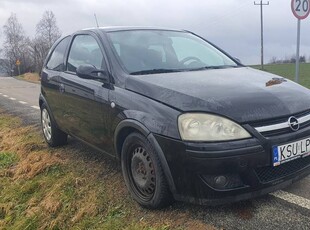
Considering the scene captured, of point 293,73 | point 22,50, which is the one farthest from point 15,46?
point 293,73

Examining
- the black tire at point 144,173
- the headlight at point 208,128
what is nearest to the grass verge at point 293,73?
the black tire at point 144,173

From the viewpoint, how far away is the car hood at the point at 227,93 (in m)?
3.00

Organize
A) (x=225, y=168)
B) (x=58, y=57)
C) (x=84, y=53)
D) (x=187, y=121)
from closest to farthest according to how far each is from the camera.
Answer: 1. (x=225, y=168)
2. (x=187, y=121)
3. (x=84, y=53)
4. (x=58, y=57)

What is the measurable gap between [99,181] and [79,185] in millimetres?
216

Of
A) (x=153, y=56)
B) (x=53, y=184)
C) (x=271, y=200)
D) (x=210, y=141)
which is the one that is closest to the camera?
(x=210, y=141)

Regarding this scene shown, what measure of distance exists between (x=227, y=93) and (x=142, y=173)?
102 centimetres

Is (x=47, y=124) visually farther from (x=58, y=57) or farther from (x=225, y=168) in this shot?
(x=225, y=168)

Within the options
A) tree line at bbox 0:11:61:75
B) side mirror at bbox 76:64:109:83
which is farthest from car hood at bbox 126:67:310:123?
tree line at bbox 0:11:61:75

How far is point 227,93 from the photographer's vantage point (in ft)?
10.4

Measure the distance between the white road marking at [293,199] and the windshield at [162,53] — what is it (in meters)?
1.46

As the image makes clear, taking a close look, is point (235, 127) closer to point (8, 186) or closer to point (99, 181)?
point (99, 181)

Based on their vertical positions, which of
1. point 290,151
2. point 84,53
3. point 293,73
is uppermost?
point 84,53

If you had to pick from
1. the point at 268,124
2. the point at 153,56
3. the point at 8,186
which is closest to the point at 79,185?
the point at 8,186

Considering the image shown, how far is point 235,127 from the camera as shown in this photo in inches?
115
